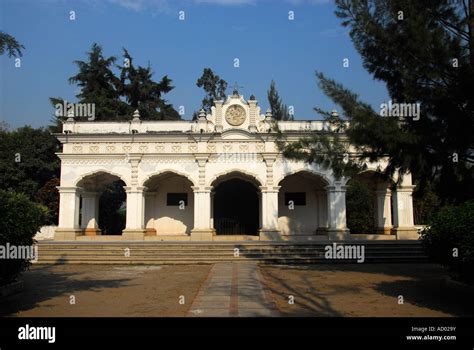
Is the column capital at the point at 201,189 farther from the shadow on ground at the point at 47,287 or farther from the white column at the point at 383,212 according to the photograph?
the white column at the point at 383,212

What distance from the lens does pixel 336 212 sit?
67.9ft

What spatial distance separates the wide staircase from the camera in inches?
639

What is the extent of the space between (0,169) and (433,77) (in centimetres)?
2455

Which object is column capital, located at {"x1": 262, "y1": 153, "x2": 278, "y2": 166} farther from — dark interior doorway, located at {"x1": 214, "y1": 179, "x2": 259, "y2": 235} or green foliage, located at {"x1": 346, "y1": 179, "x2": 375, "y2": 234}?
green foliage, located at {"x1": 346, "y1": 179, "x2": 375, "y2": 234}

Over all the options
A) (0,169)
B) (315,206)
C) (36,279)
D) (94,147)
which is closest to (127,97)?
(0,169)

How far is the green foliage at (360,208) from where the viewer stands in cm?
2755

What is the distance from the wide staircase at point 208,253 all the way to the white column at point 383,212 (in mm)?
5187

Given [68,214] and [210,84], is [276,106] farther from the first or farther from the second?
[68,214]

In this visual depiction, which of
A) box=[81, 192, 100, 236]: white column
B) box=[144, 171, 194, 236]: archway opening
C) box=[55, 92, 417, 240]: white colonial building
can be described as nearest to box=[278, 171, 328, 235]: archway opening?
box=[55, 92, 417, 240]: white colonial building

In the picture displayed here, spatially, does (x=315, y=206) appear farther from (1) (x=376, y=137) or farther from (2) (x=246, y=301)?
(2) (x=246, y=301)

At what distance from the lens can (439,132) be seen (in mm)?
9695

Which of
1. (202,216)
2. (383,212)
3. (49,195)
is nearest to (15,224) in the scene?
(202,216)

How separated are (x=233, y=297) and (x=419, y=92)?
5.97m

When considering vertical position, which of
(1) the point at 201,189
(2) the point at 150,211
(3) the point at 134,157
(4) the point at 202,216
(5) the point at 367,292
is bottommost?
(5) the point at 367,292
